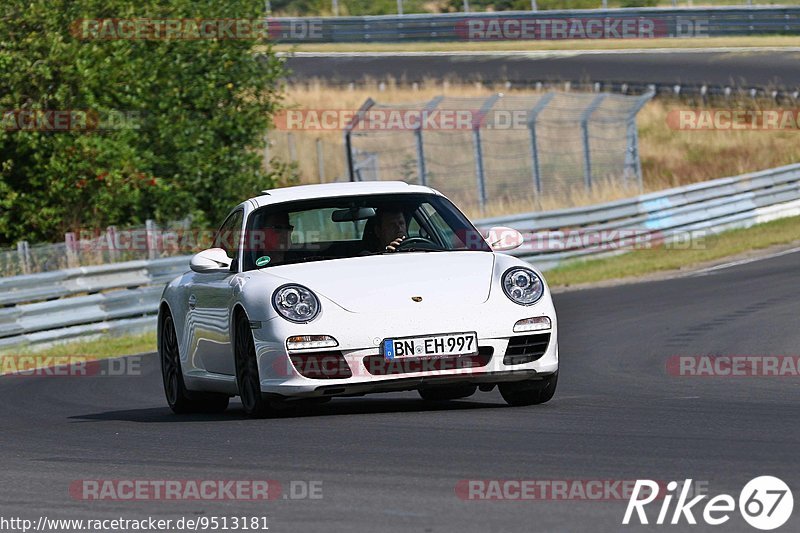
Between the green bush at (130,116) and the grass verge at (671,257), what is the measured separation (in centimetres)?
692

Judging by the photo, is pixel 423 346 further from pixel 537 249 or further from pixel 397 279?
pixel 537 249

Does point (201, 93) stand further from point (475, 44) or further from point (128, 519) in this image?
point (475, 44)

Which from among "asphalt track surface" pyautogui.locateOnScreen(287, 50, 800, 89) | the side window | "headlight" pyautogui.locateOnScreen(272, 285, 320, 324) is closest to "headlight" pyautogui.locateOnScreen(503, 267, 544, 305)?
"headlight" pyautogui.locateOnScreen(272, 285, 320, 324)

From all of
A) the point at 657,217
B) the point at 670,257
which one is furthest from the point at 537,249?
the point at 657,217

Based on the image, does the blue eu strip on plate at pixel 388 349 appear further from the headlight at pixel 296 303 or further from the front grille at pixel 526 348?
the front grille at pixel 526 348

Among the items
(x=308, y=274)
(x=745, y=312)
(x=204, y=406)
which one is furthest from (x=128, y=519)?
(x=745, y=312)

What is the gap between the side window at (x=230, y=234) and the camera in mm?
10344

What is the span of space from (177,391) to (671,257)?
15.2m

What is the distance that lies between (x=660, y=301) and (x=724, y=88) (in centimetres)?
2252

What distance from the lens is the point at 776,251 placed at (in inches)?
953

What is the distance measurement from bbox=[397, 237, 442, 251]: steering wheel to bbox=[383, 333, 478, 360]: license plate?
1106 mm

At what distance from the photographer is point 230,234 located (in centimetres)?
1061

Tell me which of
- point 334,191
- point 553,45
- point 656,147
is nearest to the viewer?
point 334,191

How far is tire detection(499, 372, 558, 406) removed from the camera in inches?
361
